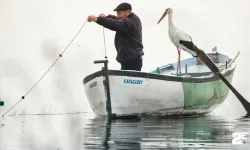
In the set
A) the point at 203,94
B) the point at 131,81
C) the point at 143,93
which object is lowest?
the point at 203,94

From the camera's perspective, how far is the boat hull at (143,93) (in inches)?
509

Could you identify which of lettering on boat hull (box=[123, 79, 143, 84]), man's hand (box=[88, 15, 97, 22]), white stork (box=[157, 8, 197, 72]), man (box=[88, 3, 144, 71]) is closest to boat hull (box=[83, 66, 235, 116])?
lettering on boat hull (box=[123, 79, 143, 84])

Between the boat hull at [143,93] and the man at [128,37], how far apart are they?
0.40 metres

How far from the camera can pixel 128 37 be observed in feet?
42.5

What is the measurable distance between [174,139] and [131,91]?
18.4 feet

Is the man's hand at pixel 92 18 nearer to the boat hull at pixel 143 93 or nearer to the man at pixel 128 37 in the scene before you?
the man at pixel 128 37

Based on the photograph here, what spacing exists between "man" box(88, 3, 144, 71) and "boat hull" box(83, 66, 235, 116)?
0.40m

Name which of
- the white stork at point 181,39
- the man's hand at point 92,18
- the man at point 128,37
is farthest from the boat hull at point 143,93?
the man's hand at point 92,18

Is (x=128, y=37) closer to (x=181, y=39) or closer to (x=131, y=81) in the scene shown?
(x=131, y=81)

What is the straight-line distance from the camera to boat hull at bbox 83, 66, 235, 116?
12.9 metres

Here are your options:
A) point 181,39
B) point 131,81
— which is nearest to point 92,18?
point 131,81

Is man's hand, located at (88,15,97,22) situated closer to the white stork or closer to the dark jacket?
the dark jacket

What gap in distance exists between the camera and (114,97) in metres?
13.1

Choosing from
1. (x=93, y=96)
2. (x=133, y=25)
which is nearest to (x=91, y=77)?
(x=93, y=96)
